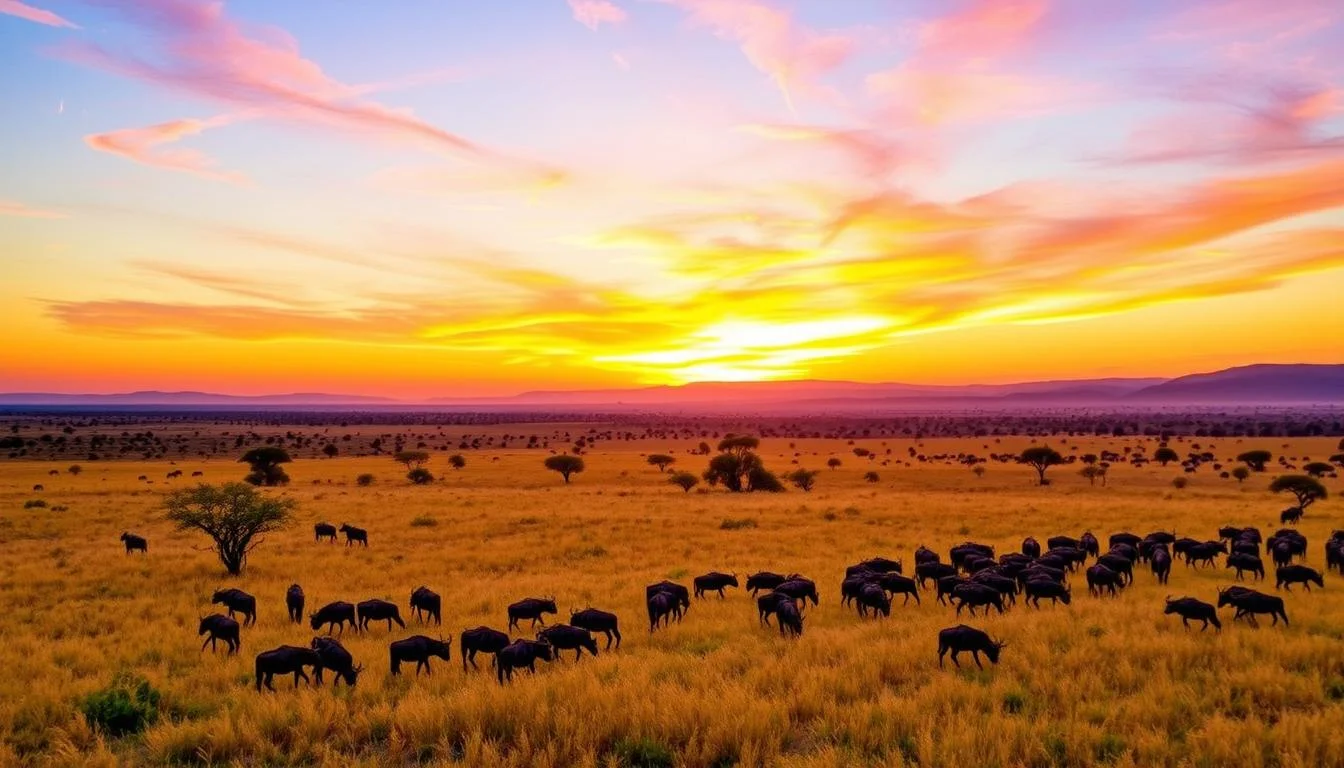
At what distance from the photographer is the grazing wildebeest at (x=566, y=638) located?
14.1 metres

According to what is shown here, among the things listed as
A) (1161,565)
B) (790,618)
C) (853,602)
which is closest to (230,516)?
(790,618)

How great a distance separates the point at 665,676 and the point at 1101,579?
13.5 meters

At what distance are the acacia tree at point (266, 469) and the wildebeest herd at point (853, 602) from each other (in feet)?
172

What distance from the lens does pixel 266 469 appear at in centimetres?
6988

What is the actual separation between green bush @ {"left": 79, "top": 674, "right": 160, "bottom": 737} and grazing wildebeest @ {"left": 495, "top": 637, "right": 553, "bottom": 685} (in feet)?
17.2

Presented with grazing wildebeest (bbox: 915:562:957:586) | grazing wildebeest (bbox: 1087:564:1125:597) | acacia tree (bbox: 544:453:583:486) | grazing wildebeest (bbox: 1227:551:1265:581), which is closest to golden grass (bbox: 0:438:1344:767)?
grazing wildebeest (bbox: 1087:564:1125:597)

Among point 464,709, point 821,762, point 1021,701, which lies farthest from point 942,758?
point 464,709

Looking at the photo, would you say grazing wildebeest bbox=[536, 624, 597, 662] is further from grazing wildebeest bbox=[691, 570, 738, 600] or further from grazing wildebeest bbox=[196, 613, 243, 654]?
grazing wildebeest bbox=[196, 613, 243, 654]

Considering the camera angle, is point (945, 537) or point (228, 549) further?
point (945, 537)

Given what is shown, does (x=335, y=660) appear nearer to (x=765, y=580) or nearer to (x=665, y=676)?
(x=665, y=676)

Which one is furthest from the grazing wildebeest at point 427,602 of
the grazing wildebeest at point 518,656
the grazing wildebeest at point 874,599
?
the grazing wildebeest at point 874,599

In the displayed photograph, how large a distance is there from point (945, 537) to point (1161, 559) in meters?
12.6

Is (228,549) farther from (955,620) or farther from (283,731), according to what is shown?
(955,620)

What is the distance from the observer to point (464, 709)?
34.1 feet
